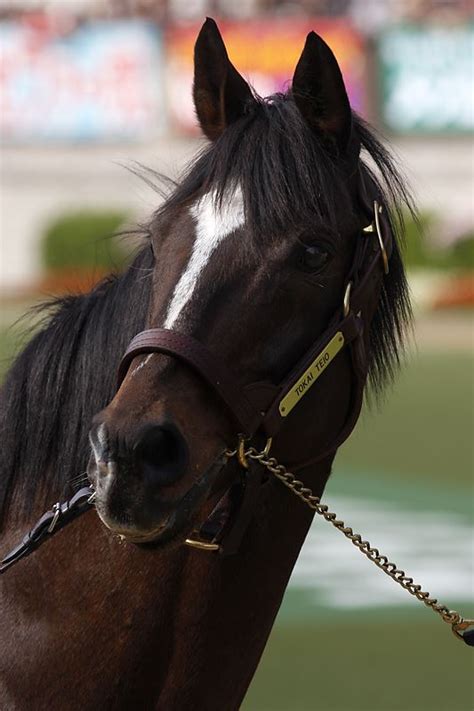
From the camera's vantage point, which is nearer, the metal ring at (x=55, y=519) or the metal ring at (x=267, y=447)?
the metal ring at (x=267, y=447)

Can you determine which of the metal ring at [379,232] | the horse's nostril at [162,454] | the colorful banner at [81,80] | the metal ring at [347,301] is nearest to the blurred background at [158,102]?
the colorful banner at [81,80]

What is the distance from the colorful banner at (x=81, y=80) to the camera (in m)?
26.1

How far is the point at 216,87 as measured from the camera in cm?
292

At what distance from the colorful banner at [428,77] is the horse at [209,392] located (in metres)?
24.4

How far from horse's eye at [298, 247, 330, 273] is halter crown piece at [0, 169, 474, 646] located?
107 mm

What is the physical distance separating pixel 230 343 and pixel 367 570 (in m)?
5.31

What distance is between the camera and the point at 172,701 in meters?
2.76

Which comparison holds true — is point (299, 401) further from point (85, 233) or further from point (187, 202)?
point (85, 233)

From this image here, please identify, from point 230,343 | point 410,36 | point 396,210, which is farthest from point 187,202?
point 410,36

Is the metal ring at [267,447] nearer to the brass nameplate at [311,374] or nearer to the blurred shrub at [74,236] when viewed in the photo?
the brass nameplate at [311,374]

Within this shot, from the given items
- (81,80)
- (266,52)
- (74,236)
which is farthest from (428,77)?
(74,236)

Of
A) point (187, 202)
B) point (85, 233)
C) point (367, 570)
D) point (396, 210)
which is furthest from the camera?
point (85, 233)

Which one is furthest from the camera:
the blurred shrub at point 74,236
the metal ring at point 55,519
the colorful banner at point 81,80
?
the colorful banner at point 81,80

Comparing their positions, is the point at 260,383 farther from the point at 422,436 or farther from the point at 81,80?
the point at 81,80
